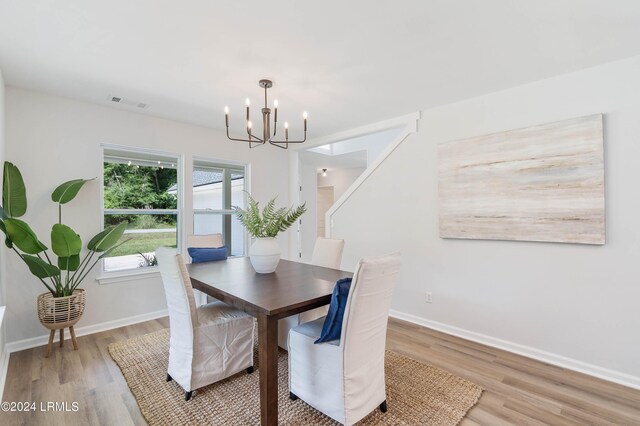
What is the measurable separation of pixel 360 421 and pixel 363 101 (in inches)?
109

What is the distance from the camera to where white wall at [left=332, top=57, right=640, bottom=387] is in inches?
90.5

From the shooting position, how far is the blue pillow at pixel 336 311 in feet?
5.65

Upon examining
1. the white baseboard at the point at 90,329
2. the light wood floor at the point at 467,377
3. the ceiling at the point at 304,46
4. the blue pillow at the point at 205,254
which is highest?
the ceiling at the point at 304,46

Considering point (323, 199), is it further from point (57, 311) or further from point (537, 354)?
point (57, 311)

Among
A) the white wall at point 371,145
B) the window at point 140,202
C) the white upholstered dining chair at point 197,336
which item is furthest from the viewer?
the white wall at point 371,145

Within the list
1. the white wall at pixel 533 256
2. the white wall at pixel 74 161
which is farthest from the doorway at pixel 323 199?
the white wall at pixel 74 161

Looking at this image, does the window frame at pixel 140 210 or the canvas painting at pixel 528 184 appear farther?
the window frame at pixel 140 210

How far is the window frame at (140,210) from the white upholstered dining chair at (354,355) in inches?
102

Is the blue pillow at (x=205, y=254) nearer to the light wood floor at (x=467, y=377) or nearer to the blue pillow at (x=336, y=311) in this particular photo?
the light wood floor at (x=467, y=377)

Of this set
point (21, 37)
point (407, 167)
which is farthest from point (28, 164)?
point (407, 167)

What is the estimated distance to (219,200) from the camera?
4.50 meters

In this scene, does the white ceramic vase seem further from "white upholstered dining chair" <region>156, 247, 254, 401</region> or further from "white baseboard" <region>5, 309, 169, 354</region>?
"white baseboard" <region>5, 309, 169, 354</region>

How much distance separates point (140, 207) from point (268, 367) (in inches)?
116

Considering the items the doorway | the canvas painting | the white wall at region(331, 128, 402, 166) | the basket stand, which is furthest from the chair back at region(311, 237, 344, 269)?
the doorway
